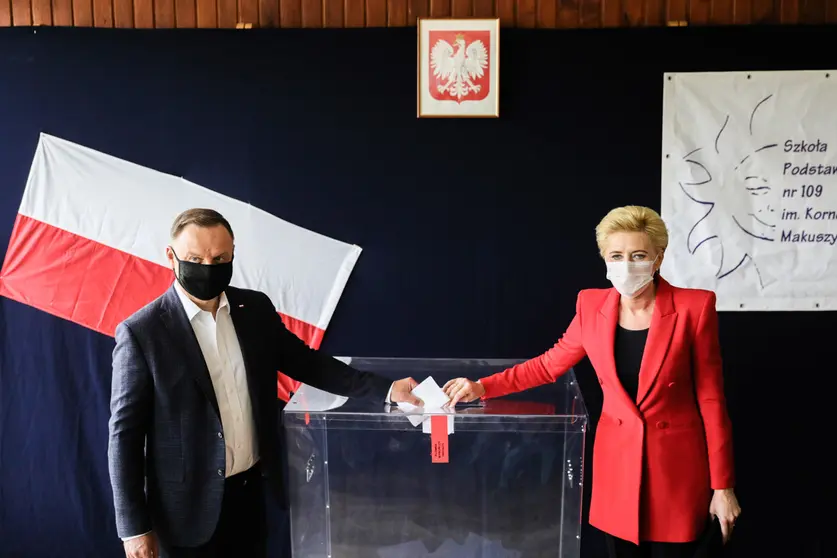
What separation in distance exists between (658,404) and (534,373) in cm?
39

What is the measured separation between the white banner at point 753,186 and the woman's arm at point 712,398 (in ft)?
2.56

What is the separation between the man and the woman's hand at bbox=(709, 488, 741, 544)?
1.05 m

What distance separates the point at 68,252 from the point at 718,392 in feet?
7.01

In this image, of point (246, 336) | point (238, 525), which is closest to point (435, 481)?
point (238, 525)

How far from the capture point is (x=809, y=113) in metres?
2.34

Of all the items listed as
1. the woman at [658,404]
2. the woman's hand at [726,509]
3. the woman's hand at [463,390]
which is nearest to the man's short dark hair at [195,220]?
the woman's hand at [463,390]

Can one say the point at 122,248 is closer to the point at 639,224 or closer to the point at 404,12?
the point at 404,12

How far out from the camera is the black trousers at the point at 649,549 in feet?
5.51

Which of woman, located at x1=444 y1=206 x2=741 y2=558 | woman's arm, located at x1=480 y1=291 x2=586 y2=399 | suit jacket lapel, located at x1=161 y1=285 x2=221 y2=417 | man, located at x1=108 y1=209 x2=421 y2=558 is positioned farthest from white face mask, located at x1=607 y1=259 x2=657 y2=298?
suit jacket lapel, located at x1=161 y1=285 x2=221 y2=417

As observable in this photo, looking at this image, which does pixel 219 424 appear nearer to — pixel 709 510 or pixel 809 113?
pixel 709 510

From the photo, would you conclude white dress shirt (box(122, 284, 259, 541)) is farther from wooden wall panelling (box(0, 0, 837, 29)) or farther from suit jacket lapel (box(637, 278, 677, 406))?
wooden wall panelling (box(0, 0, 837, 29))

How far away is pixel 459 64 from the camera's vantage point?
231 centimetres

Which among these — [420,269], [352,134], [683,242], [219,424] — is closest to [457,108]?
[352,134]

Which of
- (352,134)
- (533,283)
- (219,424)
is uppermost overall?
(352,134)
